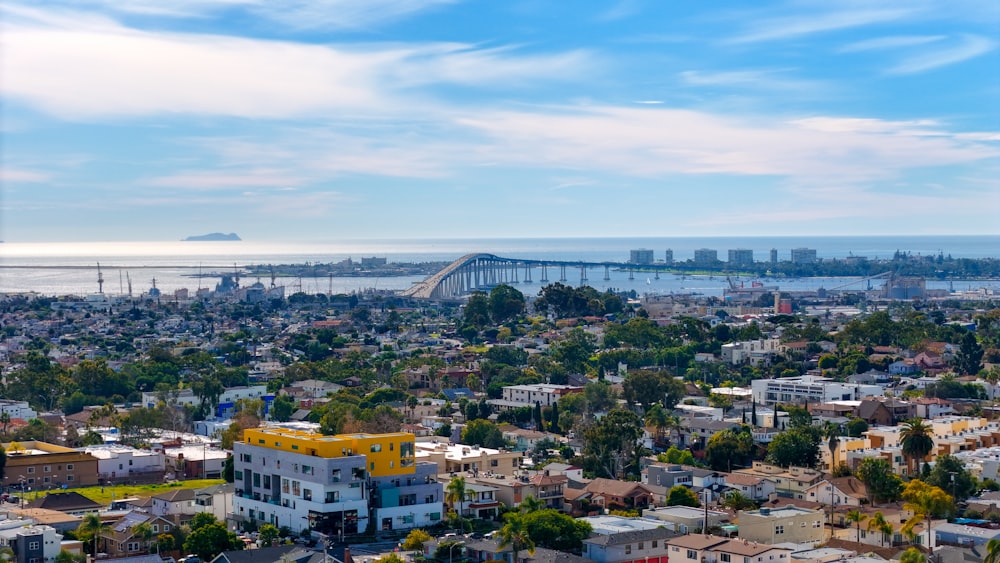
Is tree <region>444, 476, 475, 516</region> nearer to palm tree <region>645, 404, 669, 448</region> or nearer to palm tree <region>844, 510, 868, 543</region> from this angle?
palm tree <region>844, 510, 868, 543</region>

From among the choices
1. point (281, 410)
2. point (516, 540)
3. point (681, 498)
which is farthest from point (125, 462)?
point (516, 540)

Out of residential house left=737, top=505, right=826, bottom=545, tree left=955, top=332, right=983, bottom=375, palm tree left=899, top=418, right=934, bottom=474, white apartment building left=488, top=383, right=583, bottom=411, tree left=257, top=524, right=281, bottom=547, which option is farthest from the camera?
tree left=955, top=332, right=983, bottom=375

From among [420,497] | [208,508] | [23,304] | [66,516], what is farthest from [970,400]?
[23,304]

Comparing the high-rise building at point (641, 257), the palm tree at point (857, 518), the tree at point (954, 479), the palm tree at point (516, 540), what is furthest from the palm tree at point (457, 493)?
the high-rise building at point (641, 257)

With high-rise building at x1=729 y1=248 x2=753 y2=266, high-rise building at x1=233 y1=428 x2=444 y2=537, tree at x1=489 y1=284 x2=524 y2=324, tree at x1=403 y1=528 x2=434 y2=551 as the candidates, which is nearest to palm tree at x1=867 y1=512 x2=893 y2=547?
tree at x1=403 y1=528 x2=434 y2=551

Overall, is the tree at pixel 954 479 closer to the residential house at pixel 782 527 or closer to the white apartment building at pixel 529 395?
the residential house at pixel 782 527

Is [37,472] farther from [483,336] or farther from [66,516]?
[483,336]
